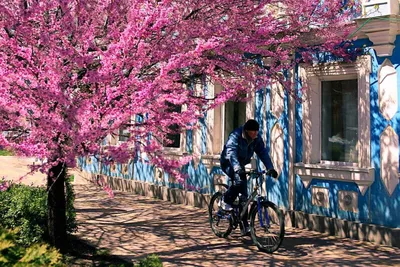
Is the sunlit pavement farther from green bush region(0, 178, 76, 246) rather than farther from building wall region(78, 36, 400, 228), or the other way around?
building wall region(78, 36, 400, 228)

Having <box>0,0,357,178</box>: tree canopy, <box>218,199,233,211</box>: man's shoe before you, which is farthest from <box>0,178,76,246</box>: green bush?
<box>218,199,233,211</box>: man's shoe

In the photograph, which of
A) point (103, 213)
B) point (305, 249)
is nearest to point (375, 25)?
point (305, 249)

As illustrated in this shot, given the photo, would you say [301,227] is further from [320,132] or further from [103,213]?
[103,213]

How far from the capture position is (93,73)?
4.03 m

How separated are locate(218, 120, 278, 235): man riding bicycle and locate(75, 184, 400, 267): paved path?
644 mm

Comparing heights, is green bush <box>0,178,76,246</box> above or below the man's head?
below

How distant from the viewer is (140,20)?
419cm

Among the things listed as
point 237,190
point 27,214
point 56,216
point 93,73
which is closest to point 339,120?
point 237,190

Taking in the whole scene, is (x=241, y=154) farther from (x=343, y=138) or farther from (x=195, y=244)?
(x=343, y=138)

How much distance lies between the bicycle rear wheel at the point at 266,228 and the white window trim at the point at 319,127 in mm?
2077

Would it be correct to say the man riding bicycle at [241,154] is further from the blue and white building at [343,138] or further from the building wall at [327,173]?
the blue and white building at [343,138]

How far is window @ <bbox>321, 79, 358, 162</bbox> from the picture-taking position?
808 cm

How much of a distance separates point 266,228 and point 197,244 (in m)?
1.22

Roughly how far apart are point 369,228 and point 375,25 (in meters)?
3.57
